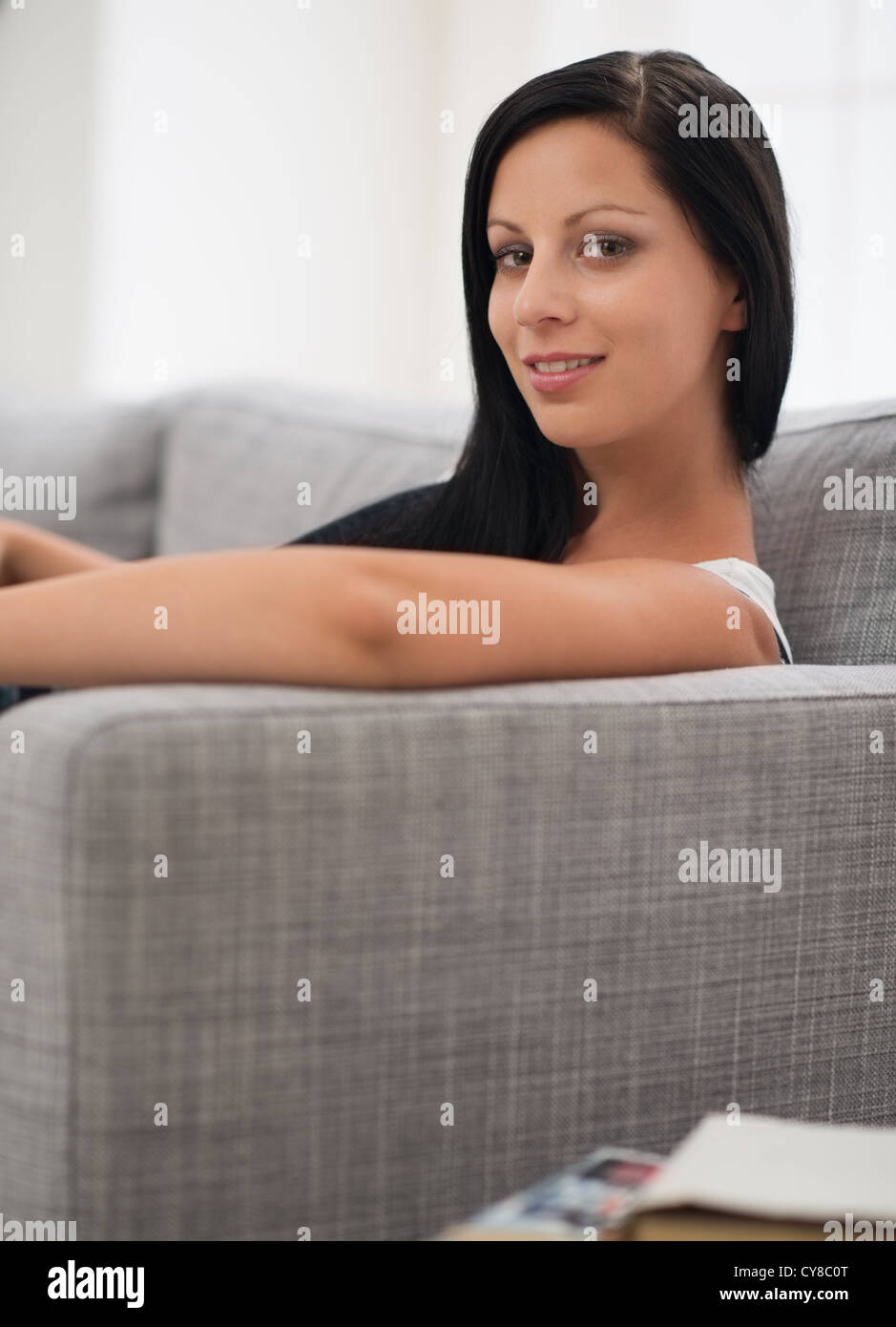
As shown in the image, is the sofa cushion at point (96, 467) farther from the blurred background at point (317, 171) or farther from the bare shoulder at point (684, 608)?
the blurred background at point (317, 171)

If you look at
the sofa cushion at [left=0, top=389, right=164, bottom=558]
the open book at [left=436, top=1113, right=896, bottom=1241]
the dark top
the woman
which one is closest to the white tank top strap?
the woman

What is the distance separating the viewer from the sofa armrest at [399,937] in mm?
663

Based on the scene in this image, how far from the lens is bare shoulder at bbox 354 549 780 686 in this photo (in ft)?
2.51

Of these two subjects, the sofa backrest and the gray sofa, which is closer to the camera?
the gray sofa

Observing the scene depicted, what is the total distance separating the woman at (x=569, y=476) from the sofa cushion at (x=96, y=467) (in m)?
0.59

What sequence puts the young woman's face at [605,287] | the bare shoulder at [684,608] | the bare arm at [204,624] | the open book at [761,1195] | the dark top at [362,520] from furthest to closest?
the dark top at [362,520], the young woman's face at [605,287], the bare shoulder at [684,608], the bare arm at [204,624], the open book at [761,1195]

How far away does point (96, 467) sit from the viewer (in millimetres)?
1940

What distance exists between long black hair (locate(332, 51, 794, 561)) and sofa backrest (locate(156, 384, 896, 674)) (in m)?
0.09

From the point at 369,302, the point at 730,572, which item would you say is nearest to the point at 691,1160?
the point at 730,572

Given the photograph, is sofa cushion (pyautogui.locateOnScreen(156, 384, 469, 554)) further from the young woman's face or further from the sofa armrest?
the sofa armrest

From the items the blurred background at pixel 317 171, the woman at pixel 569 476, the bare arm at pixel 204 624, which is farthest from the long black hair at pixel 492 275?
the blurred background at pixel 317 171

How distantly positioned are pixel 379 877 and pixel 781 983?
300 mm

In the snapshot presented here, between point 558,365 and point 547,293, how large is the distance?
6 centimetres

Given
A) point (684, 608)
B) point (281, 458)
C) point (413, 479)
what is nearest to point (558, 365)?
point (684, 608)
